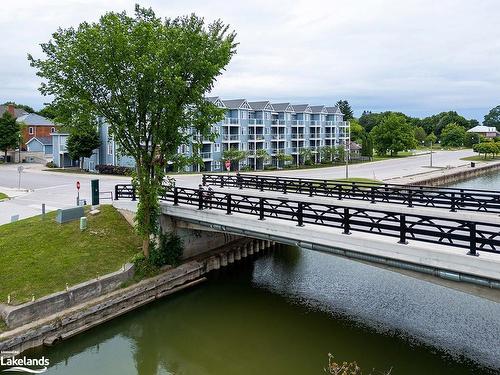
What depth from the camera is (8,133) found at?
67938mm

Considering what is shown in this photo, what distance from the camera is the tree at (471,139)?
131 m

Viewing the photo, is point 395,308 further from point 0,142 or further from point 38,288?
point 0,142

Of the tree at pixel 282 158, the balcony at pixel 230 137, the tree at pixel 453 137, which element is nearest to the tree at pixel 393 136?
the tree at pixel 282 158

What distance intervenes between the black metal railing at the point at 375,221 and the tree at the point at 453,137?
127m

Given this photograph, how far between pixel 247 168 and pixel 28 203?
3804 cm

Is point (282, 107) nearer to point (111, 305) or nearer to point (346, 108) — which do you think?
point (111, 305)

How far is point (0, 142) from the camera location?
6725 cm

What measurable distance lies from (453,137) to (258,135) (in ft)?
299

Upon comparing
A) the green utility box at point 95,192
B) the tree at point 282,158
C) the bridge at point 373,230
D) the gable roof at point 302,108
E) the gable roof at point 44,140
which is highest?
the gable roof at point 302,108

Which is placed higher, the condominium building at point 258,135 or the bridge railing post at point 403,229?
the condominium building at point 258,135

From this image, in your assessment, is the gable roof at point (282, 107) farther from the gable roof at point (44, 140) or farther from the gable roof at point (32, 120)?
the gable roof at point (32, 120)

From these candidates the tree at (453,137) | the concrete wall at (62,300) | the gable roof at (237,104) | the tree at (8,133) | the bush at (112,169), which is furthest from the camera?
the tree at (453,137)

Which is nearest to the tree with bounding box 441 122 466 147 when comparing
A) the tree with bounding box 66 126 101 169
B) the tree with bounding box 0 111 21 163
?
the tree with bounding box 66 126 101 169

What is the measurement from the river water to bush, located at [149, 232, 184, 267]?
1983 mm
